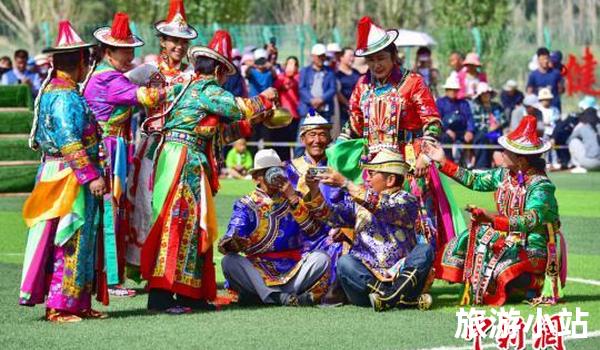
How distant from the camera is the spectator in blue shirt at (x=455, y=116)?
2333cm

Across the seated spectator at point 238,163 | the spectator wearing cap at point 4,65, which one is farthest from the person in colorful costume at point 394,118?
the spectator wearing cap at point 4,65

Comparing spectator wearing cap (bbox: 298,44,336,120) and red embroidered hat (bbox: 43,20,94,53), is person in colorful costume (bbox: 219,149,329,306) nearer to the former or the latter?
red embroidered hat (bbox: 43,20,94,53)

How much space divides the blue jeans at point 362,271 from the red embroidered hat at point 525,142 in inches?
36.4

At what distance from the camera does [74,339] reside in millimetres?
8906

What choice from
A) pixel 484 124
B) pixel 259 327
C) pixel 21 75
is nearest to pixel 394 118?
pixel 259 327

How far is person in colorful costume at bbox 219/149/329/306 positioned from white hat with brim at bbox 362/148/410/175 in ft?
1.98

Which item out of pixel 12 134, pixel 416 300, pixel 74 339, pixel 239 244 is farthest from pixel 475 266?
pixel 12 134

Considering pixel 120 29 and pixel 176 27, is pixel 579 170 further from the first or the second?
pixel 176 27

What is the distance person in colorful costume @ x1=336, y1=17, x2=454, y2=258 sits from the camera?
11.0 m

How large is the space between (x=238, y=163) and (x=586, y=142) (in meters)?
6.02

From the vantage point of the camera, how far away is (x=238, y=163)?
23.8 meters

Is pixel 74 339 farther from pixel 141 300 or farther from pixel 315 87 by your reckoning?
pixel 315 87

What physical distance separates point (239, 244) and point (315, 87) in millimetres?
12538

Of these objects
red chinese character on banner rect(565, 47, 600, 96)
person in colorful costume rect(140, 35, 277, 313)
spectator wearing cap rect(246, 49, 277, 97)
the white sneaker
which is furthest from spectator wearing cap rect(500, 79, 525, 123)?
person in colorful costume rect(140, 35, 277, 313)
